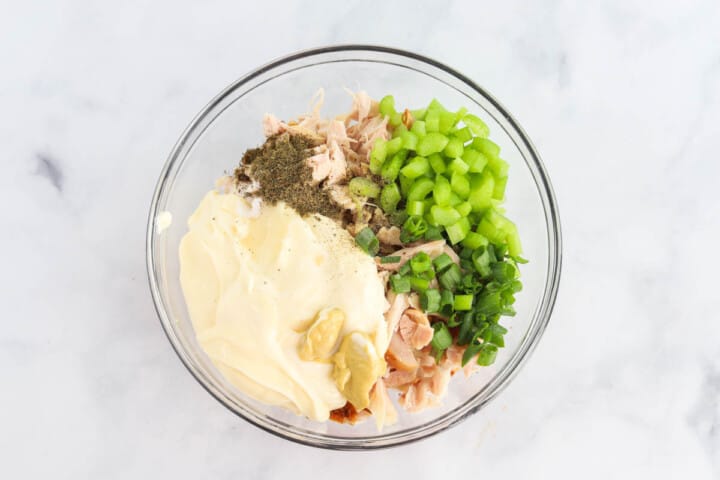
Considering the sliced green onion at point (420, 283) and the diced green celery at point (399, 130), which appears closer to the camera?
the sliced green onion at point (420, 283)

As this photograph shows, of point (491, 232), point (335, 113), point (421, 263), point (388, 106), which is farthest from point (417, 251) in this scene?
point (335, 113)

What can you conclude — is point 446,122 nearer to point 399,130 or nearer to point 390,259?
point 399,130

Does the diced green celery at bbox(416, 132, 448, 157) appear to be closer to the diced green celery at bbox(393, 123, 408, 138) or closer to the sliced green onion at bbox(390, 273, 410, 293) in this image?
the diced green celery at bbox(393, 123, 408, 138)

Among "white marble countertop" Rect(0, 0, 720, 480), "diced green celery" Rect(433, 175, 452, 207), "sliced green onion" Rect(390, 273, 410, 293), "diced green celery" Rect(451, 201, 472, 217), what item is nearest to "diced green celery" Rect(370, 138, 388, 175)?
"diced green celery" Rect(433, 175, 452, 207)

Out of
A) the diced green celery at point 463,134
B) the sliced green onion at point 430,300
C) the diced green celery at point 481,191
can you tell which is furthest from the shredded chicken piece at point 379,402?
the diced green celery at point 463,134

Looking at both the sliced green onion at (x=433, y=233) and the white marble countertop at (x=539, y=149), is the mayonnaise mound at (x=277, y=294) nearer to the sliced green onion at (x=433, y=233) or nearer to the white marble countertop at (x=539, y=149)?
the sliced green onion at (x=433, y=233)

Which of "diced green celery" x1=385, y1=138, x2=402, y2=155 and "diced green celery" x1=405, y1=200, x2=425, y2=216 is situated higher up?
"diced green celery" x1=385, y1=138, x2=402, y2=155
